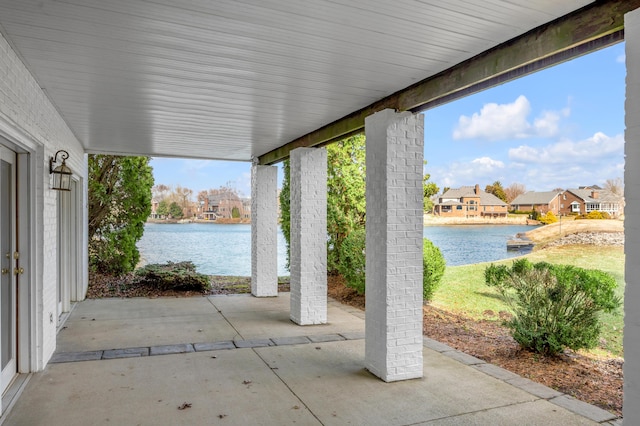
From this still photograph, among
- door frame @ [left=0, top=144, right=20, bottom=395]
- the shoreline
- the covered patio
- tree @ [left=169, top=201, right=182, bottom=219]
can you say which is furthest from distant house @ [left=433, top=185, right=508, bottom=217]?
door frame @ [left=0, top=144, right=20, bottom=395]

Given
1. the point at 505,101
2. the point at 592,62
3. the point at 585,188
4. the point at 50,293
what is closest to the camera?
the point at 50,293

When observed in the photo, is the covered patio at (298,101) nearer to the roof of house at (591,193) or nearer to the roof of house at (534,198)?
the roof of house at (534,198)

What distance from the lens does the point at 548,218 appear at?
31.9 ft

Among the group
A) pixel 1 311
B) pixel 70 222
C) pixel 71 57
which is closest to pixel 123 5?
pixel 71 57

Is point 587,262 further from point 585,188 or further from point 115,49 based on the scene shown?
point 115,49

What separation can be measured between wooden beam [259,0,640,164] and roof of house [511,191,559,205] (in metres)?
6.86

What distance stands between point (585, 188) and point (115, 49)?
9.21 metres

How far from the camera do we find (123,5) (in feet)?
8.03

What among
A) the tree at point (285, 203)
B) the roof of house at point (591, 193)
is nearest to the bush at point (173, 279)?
the tree at point (285, 203)

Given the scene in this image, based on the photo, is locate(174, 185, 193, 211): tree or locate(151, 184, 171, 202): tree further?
locate(174, 185, 193, 211): tree

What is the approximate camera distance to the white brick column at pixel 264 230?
820 cm

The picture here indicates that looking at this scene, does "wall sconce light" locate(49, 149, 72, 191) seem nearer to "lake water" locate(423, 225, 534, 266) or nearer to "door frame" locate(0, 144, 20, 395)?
"door frame" locate(0, 144, 20, 395)

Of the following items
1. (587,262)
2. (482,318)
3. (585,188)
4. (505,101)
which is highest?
(505,101)

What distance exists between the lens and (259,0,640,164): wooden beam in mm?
2380
